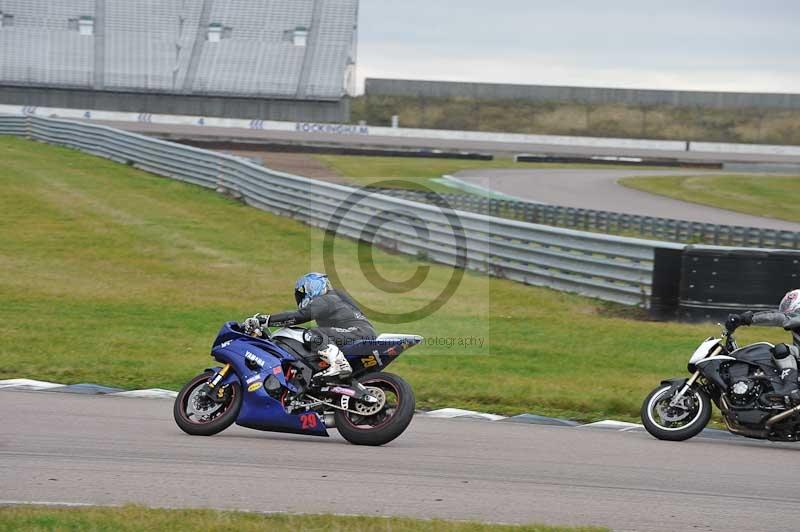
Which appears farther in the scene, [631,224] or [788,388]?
[631,224]

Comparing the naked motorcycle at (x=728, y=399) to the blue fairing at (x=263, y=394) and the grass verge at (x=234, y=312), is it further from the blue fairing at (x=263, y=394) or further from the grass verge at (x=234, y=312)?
the blue fairing at (x=263, y=394)

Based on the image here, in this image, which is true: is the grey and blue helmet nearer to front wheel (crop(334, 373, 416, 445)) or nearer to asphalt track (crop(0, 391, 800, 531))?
front wheel (crop(334, 373, 416, 445))

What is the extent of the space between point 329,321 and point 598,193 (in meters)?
33.2

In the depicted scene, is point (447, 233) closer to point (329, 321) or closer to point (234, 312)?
point (234, 312)

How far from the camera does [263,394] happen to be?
8.84 m

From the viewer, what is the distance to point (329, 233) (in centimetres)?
2372

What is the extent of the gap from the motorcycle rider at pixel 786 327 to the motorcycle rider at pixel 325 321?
3.49 metres

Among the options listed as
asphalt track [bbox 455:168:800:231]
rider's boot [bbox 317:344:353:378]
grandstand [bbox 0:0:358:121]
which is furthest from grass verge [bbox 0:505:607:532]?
grandstand [bbox 0:0:358:121]

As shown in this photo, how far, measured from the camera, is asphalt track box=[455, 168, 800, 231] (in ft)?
113

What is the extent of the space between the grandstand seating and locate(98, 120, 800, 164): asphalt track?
20.3 feet

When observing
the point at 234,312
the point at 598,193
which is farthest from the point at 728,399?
the point at 598,193

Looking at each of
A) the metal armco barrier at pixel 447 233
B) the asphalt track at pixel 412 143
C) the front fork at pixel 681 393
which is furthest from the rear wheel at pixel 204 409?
the asphalt track at pixel 412 143

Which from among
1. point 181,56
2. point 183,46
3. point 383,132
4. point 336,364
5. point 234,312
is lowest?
point 234,312

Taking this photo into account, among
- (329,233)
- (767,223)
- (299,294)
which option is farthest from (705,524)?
(767,223)
